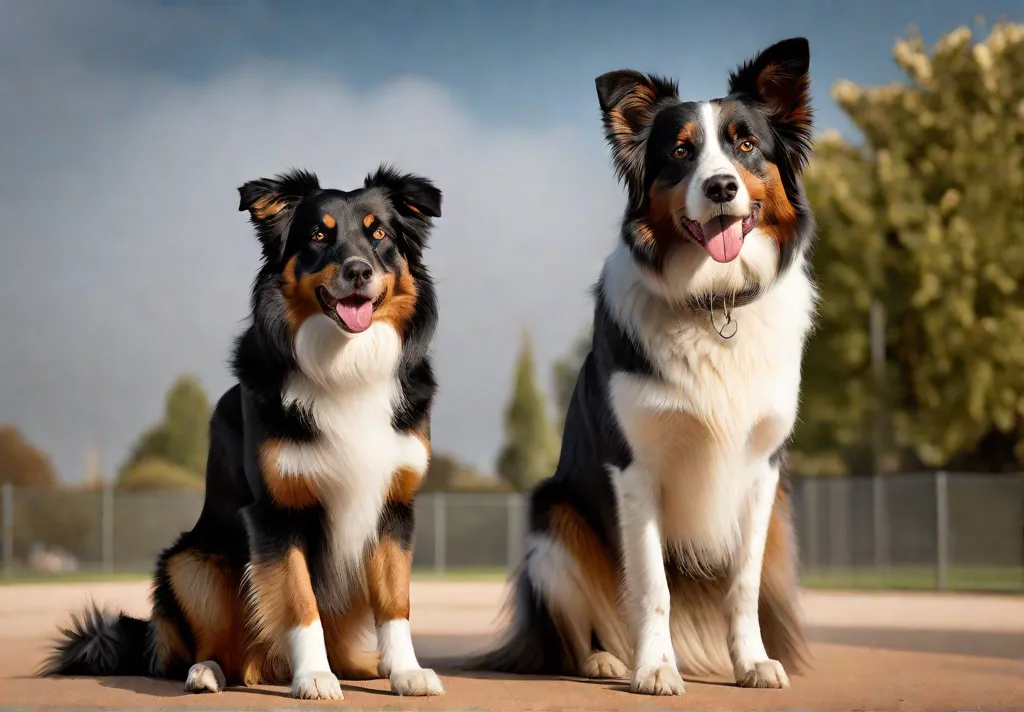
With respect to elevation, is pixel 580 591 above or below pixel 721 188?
below

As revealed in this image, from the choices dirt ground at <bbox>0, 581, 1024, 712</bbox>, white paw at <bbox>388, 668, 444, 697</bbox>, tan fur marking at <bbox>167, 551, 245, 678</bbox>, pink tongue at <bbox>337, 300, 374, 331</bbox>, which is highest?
pink tongue at <bbox>337, 300, 374, 331</bbox>

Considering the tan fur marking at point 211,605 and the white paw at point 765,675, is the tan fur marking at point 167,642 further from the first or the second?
Answer: the white paw at point 765,675

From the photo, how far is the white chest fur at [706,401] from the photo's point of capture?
16.4 ft

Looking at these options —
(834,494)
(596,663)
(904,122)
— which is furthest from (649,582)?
(904,122)

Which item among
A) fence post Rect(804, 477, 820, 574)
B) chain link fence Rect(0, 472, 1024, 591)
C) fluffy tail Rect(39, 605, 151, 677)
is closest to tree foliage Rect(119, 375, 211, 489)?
chain link fence Rect(0, 472, 1024, 591)

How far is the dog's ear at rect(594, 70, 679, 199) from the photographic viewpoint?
5156mm

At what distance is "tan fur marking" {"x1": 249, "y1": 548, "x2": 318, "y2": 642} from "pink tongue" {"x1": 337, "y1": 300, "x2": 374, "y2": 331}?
3.17 ft

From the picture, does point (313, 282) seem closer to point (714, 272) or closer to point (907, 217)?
point (714, 272)

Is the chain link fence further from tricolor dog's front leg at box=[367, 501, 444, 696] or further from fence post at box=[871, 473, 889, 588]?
tricolor dog's front leg at box=[367, 501, 444, 696]

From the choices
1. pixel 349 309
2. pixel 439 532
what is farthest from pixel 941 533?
pixel 349 309

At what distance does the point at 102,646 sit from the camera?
218 inches

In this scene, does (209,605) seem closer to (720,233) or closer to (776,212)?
(720,233)

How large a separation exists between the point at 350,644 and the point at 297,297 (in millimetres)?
1616

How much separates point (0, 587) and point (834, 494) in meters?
15.1
